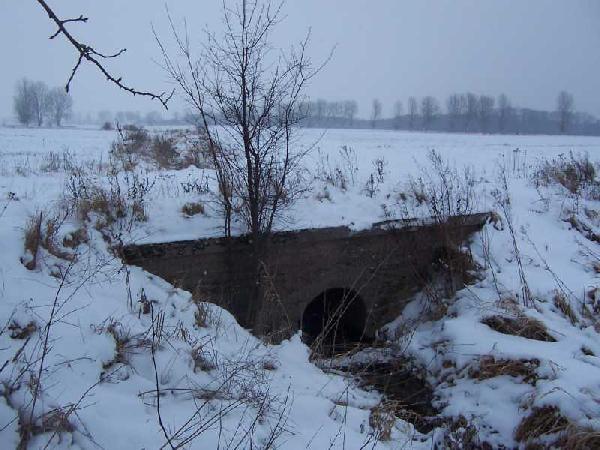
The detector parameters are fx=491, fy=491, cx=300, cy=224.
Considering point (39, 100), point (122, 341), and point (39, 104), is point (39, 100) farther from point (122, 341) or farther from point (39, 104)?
point (122, 341)

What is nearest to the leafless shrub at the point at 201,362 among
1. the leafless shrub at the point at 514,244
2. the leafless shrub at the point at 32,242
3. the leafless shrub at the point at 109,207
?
the leafless shrub at the point at 32,242

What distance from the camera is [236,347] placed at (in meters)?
4.98

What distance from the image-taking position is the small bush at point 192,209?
670 centimetres

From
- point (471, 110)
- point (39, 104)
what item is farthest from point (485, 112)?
point (39, 104)

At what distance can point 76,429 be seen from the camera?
286 centimetres

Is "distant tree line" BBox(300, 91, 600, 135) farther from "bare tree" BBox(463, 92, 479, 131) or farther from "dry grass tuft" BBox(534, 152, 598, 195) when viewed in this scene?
"dry grass tuft" BBox(534, 152, 598, 195)

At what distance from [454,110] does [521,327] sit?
8597 cm

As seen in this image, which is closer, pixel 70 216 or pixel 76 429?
pixel 76 429

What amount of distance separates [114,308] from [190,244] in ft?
5.77

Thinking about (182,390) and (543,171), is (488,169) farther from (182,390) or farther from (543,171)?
(182,390)

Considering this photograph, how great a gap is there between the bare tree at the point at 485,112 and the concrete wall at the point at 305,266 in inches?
2885

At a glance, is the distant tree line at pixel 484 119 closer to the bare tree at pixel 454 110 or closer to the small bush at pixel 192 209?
the bare tree at pixel 454 110

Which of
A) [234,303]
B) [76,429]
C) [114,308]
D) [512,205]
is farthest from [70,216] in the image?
[512,205]

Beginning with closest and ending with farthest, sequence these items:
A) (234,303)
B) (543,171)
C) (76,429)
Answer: (76,429), (234,303), (543,171)
